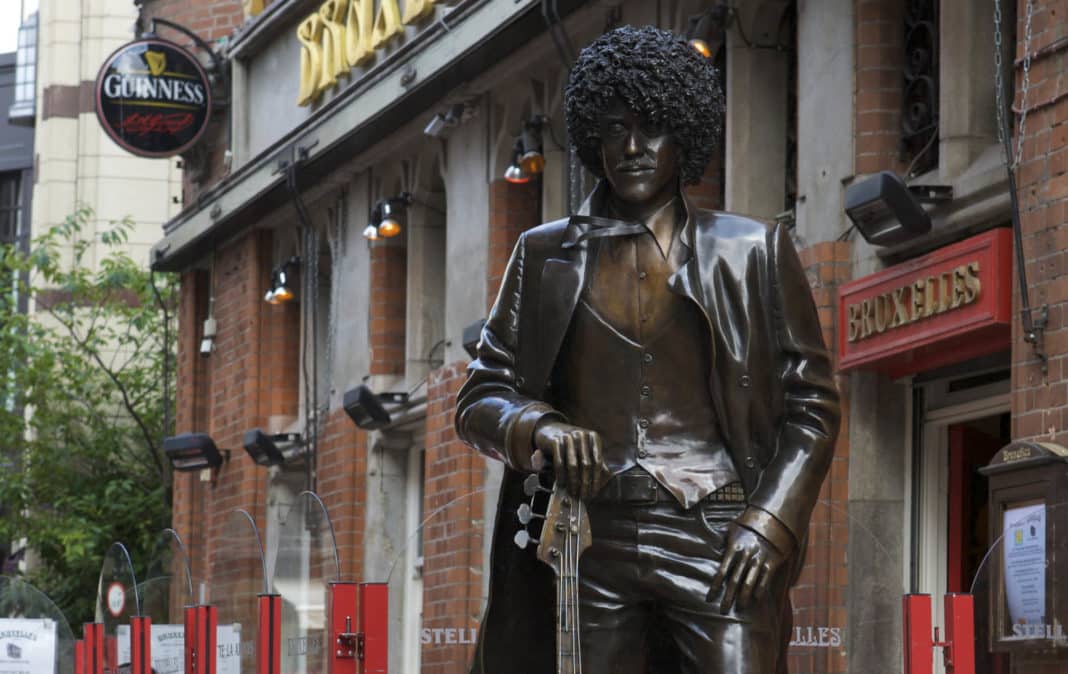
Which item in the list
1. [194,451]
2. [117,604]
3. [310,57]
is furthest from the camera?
[194,451]

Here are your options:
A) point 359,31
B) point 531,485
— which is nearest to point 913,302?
point 531,485

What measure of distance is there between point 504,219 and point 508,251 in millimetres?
242

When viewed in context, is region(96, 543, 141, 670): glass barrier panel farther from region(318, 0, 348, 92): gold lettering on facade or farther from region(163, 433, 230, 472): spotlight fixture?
region(163, 433, 230, 472): spotlight fixture

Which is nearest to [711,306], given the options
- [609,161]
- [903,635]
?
[609,161]

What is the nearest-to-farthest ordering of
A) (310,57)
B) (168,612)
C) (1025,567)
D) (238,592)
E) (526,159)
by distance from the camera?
1. (1025,567)
2. (238,592)
3. (168,612)
4. (526,159)
5. (310,57)

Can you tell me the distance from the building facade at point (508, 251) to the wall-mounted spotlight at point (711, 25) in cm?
3

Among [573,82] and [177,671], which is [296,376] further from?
[573,82]

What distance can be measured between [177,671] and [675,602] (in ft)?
24.7

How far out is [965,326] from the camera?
1035cm

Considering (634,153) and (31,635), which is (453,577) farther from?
(634,153)

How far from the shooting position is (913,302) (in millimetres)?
10859

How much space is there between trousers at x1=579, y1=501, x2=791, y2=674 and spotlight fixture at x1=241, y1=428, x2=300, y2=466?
14.6 meters

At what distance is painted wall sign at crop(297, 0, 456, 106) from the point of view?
58.0 feet

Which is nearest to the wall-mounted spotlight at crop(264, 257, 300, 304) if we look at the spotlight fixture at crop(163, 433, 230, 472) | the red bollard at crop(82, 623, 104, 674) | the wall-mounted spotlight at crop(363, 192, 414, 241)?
the spotlight fixture at crop(163, 433, 230, 472)
